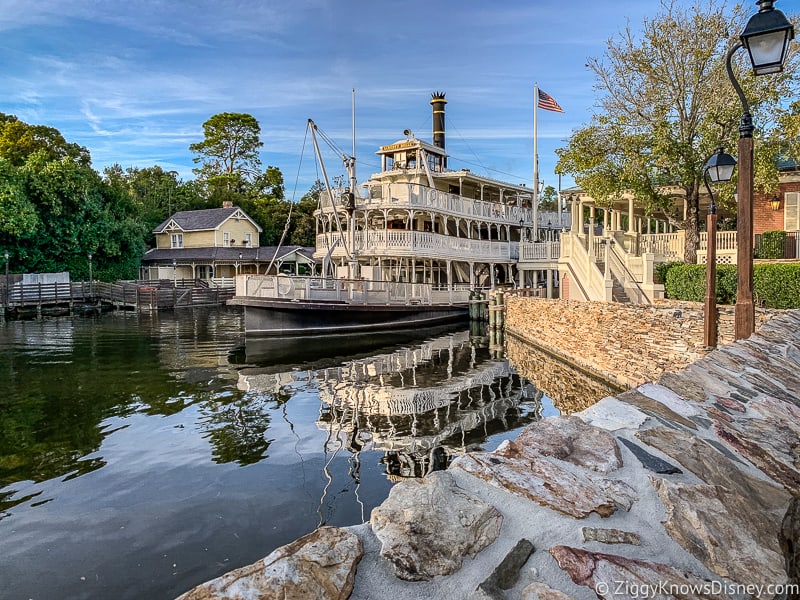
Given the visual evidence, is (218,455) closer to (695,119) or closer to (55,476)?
(55,476)

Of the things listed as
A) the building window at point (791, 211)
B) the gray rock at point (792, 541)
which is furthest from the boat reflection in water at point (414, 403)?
the building window at point (791, 211)

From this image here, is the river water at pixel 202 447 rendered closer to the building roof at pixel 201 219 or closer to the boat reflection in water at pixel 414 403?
the boat reflection in water at pixel 414 403

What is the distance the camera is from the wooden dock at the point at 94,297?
113 feet

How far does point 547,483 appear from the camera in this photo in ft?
7.70

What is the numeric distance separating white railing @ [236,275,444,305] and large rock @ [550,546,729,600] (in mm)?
20565

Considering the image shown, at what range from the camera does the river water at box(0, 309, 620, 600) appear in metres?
5.46

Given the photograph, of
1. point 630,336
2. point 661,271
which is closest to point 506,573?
point 630,336

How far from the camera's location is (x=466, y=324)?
29062 millimetres

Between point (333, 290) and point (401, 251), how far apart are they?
5274 mm

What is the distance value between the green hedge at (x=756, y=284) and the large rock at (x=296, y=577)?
10.8 meters

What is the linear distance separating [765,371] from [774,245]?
15.4 meters

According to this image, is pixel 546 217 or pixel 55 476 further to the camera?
pixel 546 217

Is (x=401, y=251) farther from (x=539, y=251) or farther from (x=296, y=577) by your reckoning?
(x=296, y=577)

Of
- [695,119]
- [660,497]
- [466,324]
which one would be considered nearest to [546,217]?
[466,324]
